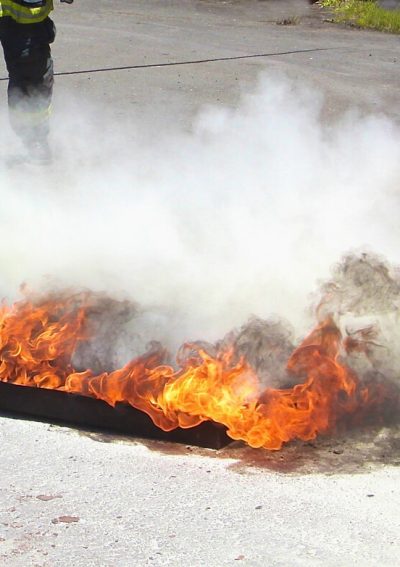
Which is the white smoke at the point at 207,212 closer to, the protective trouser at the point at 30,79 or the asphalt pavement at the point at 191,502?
the protective trouser at the point at 30,79

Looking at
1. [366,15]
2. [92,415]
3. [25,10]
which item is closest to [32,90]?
[25,10]

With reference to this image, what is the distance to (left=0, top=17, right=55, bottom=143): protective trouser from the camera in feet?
22.7

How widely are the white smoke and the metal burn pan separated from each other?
391 millimetres

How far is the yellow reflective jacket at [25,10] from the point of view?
672 centimetres

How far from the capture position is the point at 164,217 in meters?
5.34

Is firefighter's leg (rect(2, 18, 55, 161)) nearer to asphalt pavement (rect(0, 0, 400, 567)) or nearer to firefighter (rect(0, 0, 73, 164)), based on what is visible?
firefighter (rect(0, 0, 73, 164))

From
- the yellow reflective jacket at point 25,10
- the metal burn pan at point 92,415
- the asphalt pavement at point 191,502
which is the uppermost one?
the yellow reflective jacket at point 25,10

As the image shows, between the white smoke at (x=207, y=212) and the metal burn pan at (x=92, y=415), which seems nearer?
the metal burn pan at (x=92, y=415)

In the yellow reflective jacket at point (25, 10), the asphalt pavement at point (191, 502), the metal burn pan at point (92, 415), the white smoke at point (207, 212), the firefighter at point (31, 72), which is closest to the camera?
the asphalt pavement at point (191, 502)

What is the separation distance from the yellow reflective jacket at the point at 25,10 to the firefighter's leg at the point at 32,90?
127 millimetres

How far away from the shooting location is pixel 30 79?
23.3 feet

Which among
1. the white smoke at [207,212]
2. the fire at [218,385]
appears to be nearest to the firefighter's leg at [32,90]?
the white smoke at [207,212]

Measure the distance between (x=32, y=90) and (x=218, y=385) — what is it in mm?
4123

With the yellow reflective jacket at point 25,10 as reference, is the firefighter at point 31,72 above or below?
below
